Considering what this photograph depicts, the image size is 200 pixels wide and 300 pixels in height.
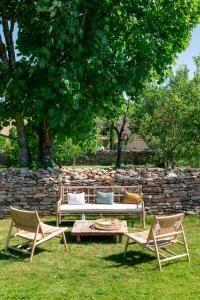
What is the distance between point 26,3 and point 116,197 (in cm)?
673

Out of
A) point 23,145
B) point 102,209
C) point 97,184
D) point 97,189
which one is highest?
point 23,145

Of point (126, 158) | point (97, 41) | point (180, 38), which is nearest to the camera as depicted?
point (97, 41)

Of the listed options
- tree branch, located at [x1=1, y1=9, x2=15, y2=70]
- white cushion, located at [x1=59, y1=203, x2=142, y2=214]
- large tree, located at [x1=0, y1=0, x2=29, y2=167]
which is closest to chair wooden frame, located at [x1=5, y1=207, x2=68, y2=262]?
white cushion, located at [x1=59, y1=203, x2=142, y2=214]

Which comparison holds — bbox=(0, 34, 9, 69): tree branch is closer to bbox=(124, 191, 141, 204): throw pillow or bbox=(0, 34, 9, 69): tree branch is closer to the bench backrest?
the bench backrest

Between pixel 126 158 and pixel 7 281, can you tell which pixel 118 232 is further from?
pixel 126 158

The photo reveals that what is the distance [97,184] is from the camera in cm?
1198

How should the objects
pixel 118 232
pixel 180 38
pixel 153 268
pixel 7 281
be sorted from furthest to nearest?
1. pixel 180 38
2. pixel 118 232
3. pixel 153 268
4. pixel 7 281

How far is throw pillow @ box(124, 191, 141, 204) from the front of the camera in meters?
11.1

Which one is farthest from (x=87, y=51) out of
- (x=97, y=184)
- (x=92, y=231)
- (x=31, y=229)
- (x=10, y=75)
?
(x=31, y=229)

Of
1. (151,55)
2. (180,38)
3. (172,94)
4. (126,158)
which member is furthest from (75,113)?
(126,158)

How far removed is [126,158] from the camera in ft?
121

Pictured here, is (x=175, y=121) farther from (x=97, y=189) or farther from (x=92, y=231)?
(x=92, y=231)

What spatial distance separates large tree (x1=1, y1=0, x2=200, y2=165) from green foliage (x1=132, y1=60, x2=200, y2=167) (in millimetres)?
6592

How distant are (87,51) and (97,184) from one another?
3843 mm
